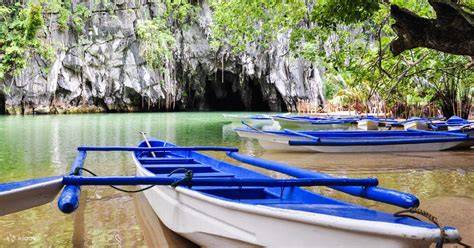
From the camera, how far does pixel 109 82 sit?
28.4m

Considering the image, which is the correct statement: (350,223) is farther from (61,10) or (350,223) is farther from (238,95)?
(238,95)

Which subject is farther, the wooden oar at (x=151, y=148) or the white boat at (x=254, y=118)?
the white boat at (x=254, y=118)

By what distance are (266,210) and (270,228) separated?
0.10m

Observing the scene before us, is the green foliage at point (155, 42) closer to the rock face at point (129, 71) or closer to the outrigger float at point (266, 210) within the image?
the rock face at point (129, 71)

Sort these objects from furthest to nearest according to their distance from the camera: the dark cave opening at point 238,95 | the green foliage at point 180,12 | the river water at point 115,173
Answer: the dark cave opening at point 238,95 < the green foliage at point 180,12 < the river water at point 115,173

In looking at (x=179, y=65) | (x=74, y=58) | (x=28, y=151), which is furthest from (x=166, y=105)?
Result: (x=28, y=151)

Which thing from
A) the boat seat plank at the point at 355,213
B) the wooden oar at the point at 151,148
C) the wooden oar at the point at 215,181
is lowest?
the boat seat plank at the point at 355,213

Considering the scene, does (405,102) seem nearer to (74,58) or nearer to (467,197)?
(467,197)

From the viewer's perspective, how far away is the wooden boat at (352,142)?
8.07 m

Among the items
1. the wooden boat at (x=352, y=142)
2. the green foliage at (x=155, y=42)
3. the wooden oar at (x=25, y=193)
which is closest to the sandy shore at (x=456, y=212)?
the wooden oar at (x=25, y=193)

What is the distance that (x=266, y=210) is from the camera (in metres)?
2.03

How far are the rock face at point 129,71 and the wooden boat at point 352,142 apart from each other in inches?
763

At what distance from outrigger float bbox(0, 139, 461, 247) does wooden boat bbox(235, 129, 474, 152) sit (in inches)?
188

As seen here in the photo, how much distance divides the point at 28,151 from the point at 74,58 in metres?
21.0
